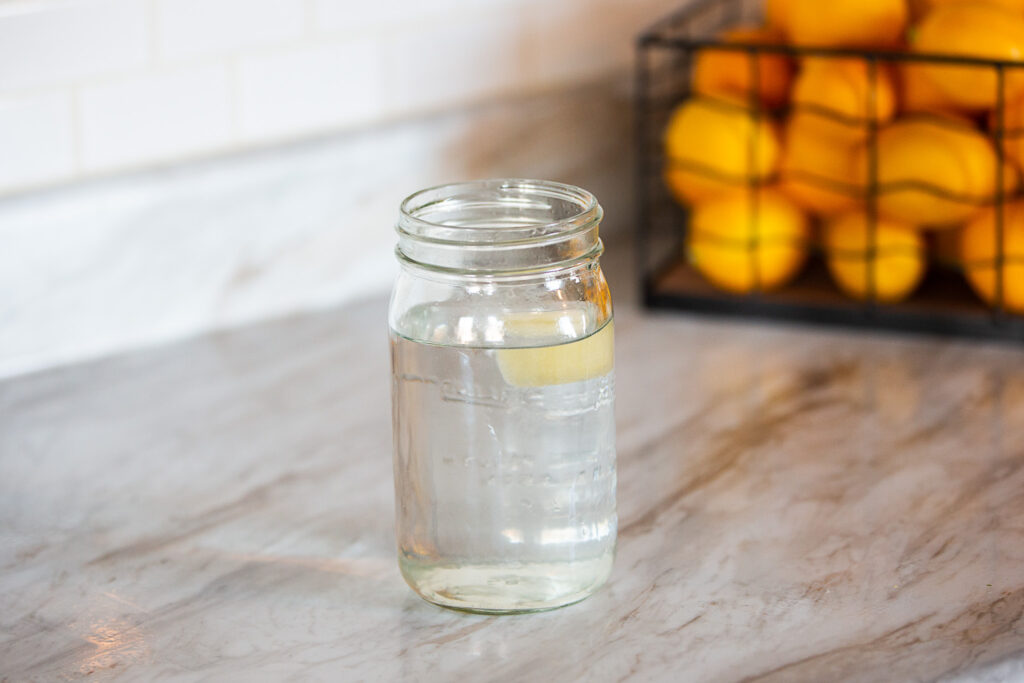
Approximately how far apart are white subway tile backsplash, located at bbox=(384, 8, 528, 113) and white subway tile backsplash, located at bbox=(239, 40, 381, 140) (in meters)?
0.02

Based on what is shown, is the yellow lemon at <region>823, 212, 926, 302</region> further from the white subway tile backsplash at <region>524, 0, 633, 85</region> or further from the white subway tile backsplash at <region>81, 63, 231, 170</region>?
the white subway tile backsplash at <region>81, 63, 231, 170</region>

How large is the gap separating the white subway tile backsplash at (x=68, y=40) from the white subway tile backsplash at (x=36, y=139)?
1cm

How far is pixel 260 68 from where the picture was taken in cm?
103

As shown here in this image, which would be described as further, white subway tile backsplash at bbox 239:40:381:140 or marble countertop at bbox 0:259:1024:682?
white subway tile backsplash at bbox 239:40:381:140

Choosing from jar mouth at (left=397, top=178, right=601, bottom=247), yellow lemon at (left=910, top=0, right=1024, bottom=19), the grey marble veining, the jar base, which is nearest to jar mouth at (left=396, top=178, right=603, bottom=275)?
jar mouth at (left=397, top=178, right=601, bottom=247)

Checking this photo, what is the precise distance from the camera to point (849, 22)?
3.31 ft

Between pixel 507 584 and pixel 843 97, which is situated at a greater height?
pixel 843 97

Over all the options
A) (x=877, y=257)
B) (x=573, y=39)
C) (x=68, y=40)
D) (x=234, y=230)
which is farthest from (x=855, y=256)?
(x=68, y=40)

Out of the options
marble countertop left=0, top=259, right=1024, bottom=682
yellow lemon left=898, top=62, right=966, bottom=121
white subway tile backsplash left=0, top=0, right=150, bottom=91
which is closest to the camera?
marble countertop left=0, top=259, right=1024, bottom=682

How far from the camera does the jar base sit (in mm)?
621

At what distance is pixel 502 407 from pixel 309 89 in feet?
1.75

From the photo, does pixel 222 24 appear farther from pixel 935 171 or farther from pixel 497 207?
pixel 935 171

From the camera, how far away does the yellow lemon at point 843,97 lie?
0.99 metres

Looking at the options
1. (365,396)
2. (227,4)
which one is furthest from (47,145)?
(365,396)
